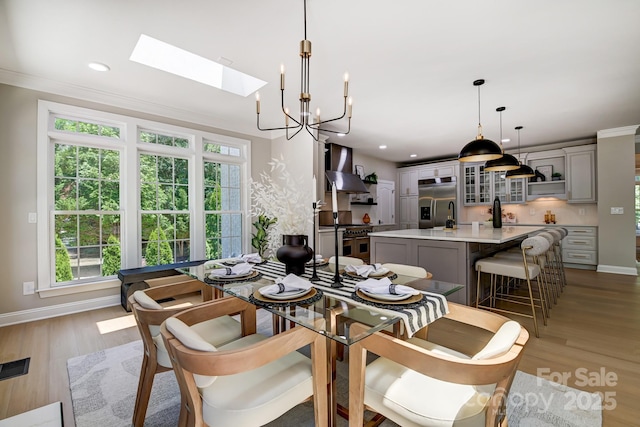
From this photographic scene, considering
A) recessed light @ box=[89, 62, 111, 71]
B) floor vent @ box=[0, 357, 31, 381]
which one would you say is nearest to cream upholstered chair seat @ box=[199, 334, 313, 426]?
floor vent @ box=[0, 357, 31, 381]

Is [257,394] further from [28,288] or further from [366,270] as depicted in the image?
[28,288]

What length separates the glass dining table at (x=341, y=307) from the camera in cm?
117

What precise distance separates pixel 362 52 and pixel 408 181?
571cm

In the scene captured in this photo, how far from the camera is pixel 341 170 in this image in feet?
19.1

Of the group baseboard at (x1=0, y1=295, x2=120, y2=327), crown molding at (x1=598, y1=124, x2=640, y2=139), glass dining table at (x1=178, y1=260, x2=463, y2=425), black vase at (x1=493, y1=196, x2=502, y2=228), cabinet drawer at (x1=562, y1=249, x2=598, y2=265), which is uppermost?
crown molding at (x1=598, y1=124, x2=640, y2=139)

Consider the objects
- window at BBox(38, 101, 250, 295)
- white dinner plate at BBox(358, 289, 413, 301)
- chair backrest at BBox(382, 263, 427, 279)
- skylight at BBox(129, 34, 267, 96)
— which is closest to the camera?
white dinner plate at BBox(358, 289, 413, 301)

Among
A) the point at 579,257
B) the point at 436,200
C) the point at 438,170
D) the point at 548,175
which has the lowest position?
the point at 579,257

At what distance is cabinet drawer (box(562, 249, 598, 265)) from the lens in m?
5.37

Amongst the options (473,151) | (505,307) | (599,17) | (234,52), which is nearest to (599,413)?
(505,307)

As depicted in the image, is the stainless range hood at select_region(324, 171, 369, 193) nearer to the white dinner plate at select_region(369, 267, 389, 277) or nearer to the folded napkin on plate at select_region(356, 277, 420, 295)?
the white dinner plate at select_region(369, 267, 389, 277)

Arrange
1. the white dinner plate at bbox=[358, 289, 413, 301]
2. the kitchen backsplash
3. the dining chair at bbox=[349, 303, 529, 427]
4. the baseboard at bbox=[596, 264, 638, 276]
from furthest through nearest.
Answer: the kitchen backsplash, the baseboard at bbox=[596, 264, 638, 276], the white dinner plate at bbox=[358, 289, 413, 301], the dining chair at bbox=[349, 303, 529, 427]

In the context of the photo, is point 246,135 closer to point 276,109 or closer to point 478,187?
point 276,109

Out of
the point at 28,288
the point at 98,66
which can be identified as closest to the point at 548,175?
the point at 98,66

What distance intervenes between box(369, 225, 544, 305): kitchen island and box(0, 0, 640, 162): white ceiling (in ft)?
5.69
